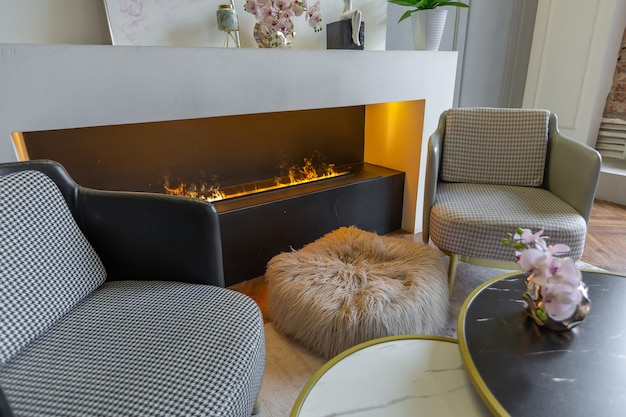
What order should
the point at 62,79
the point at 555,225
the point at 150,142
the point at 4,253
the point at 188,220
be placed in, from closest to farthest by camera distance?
the point at 4,253, the point at 188,220, the point at 62,79, the point at 555,225, the point at 150,142

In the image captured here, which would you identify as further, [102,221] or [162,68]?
[162,68]

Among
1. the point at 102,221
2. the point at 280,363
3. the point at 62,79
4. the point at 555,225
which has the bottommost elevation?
the point at 280,363

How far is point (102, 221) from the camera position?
1024 millimetres

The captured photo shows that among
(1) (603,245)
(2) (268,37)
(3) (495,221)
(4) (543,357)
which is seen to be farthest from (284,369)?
(1) (603,245)

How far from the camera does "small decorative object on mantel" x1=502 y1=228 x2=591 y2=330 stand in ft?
2.42

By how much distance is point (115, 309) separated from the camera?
895mm

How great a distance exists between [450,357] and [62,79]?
1.28 metres

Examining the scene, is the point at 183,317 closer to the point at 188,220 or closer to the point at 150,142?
the point at 188,220

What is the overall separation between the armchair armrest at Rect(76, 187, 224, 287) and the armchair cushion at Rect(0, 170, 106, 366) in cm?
6

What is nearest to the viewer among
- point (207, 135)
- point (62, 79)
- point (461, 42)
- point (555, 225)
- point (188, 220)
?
point (188, 220)

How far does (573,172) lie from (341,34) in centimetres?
113

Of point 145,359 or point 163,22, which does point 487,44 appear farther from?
point 145,359

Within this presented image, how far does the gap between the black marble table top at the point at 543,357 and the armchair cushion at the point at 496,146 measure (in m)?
0.91

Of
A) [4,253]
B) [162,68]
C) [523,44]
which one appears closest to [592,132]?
[523,44]
